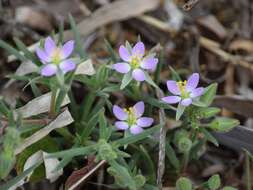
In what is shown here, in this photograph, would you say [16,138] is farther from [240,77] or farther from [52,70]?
[240,77]

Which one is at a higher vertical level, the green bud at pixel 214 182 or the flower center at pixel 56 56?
the flower center at pixel 56 56

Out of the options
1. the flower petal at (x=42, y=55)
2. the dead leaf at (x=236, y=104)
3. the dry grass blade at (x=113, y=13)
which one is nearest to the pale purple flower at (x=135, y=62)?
the flower petal at (x=42, y=55)

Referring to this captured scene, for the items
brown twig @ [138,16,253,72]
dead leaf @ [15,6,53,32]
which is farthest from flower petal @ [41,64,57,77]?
brown twig @ [138,16,253,72]

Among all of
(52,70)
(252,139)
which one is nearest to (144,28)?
(252,139)

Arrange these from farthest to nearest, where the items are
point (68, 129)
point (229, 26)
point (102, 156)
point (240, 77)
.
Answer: point (229, 26)
point (240, 77)
point (68, 129)
point (102, 156)

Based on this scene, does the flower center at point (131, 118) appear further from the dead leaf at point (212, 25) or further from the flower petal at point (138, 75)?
the dead leaf at point (212, 25)

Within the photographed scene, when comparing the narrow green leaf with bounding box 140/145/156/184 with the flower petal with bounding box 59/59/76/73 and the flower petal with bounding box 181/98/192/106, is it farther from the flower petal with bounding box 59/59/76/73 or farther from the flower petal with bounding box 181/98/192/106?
the flower petal with bounding box 59/59/76/73

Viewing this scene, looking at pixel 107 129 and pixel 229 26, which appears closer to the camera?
pixel 107 129

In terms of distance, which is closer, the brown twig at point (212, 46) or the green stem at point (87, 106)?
the green stem at point (87, 106)

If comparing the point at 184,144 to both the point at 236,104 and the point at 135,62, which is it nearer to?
the point at 135,62

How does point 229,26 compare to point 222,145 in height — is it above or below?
above
